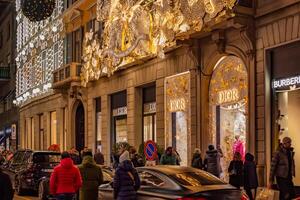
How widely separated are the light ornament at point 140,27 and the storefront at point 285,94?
7.05ft

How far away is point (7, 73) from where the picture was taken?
62.2m

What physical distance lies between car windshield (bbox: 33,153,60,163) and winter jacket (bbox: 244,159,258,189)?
6.75m

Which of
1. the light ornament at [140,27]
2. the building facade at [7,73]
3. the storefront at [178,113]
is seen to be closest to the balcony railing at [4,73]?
the building facade at [7,73]

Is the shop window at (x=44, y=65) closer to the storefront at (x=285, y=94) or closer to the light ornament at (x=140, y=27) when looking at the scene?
the light ornament at (x=140, y=27)

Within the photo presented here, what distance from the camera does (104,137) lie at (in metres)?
32.1

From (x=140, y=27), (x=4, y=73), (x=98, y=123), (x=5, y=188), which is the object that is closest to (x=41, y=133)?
(x=98, y=123)

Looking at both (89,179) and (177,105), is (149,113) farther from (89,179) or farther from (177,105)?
(89,179)

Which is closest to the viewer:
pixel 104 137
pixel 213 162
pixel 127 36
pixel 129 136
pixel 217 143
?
pixel 213 162

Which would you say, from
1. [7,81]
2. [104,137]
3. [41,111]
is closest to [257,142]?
[104,137]

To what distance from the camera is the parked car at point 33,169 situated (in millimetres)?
19516

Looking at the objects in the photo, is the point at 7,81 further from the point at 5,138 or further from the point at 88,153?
the point at 88,153

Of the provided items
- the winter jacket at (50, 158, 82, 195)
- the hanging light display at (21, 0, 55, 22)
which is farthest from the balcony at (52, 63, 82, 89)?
the winter jacket at (50, 158, 82, 195)

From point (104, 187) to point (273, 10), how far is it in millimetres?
8444

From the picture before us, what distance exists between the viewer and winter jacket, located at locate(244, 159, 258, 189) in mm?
16375
